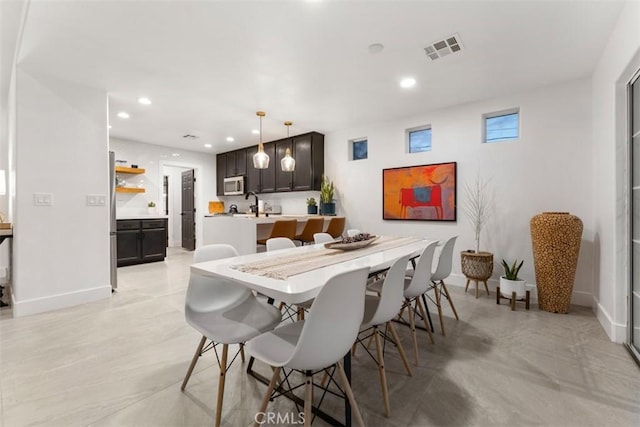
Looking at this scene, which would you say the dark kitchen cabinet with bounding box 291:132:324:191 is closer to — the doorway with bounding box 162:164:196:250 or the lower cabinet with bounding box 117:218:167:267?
the lower cabinet with bounding box 117:218:167:267

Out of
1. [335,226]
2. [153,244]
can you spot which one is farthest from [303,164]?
[153,244]

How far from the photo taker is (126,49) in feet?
8.20

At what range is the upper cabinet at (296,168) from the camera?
523cm

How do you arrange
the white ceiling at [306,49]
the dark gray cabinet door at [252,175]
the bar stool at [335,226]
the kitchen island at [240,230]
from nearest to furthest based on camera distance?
the white ceiling at [306,49] → the kitchen island at [240,230] → the bar stool at [335,226] → the dark gray cabinet door at [252,175]

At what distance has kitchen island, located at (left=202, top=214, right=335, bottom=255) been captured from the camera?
3857 millimetres

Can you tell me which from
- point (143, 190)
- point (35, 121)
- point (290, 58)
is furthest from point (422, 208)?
point (143, 190)

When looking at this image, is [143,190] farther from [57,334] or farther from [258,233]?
[57,334]

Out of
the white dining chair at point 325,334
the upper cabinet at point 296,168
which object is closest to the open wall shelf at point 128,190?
the upper cabinet at point 296,168

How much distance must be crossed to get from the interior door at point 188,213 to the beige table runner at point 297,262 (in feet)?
19.1

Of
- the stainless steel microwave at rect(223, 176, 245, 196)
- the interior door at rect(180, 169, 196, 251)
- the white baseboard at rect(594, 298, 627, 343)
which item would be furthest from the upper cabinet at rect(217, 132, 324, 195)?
the white baseboard at rect(594, 298, 627, 343)

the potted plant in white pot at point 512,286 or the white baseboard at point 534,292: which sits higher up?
the potted plant in white pot at point 512,286

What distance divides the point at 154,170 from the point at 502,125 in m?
6.49

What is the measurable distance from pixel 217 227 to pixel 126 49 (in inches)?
98.5

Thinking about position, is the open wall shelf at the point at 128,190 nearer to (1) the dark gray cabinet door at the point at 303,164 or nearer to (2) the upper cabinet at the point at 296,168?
(2) the upper cabinet at the point at 296,168
